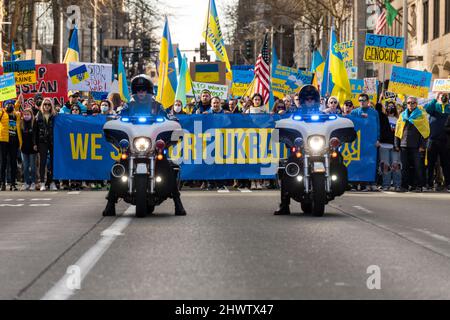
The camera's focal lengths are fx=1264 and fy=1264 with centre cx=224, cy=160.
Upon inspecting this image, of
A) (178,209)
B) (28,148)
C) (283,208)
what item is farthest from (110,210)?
(28,148)

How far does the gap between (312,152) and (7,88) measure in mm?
13636

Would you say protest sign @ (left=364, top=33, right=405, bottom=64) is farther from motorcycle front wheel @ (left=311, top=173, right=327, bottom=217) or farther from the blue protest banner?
motorcycle front wheel @ (left=311, top=173, right=327, bottom=217)

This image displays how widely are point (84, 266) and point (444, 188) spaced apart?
16978 mm

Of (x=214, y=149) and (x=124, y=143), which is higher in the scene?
(x=124, y=143)

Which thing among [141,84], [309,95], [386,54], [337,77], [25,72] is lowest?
[309,95]

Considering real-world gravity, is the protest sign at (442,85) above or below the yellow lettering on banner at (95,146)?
above

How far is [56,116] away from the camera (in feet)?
84.4

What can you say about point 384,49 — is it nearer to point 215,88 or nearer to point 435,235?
point 215,88

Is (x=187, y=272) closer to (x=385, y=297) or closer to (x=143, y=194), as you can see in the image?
(x=385, y=297)

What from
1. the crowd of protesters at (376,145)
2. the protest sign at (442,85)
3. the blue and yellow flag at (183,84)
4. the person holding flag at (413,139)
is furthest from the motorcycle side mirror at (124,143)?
the blue and yellow flag at (183,84)

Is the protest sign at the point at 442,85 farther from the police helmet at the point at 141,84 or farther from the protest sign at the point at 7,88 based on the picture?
the police helmet at the point at 141,84

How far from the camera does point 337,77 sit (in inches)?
1171

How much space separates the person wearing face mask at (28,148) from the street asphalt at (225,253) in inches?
282

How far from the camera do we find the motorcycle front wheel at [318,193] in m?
15.8
